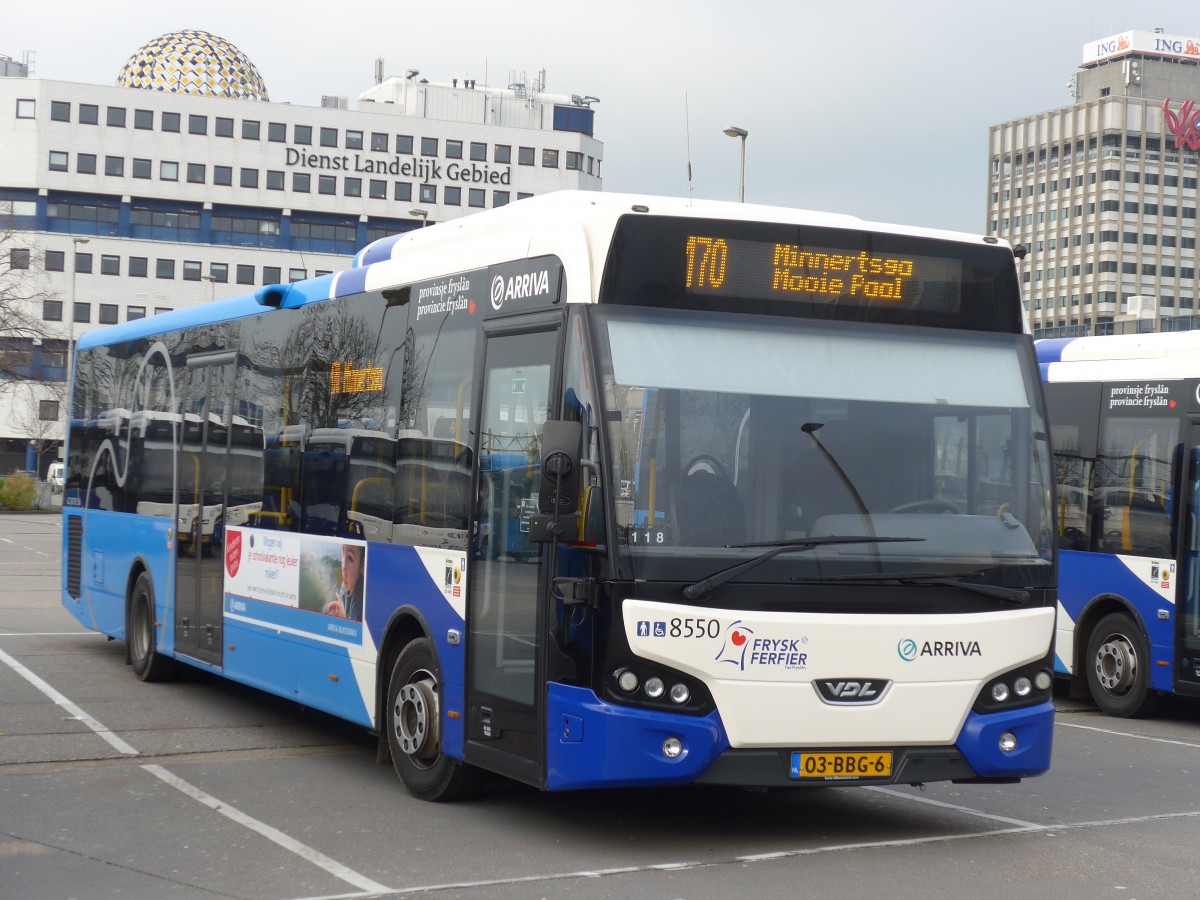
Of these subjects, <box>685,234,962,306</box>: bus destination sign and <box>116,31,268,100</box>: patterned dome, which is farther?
<box>116,31,268,100</box>: patterned dome

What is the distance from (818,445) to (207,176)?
96.9 m

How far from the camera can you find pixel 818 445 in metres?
7.65

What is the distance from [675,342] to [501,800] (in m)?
2.88

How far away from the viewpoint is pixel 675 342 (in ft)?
24.9

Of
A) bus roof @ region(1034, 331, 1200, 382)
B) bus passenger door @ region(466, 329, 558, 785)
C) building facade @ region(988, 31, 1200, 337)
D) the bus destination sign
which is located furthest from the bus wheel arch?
building facade @ region(988, 31, 1200, 337)

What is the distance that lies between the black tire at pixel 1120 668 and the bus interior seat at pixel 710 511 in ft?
24.8

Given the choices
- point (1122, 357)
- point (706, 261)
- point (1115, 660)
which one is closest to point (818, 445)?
point (706, 261)

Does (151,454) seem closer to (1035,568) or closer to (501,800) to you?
Result: (501,800)

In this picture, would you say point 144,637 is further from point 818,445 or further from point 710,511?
point 818,445

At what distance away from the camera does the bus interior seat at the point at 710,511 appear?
24.1 feet

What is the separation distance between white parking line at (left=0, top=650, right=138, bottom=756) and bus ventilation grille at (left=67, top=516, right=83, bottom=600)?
92 centimetres

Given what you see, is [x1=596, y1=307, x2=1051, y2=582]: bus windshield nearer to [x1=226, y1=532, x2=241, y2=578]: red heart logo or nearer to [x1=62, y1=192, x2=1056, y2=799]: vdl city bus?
[x1=62, y1=192, x2=1056, y2=799]: vdl city bus

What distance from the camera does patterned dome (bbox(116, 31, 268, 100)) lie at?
325ft

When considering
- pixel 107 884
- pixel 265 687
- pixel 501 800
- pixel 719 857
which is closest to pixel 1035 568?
pixel 719 857
